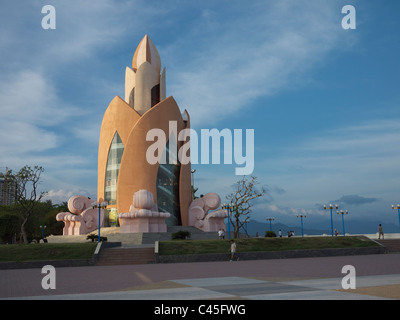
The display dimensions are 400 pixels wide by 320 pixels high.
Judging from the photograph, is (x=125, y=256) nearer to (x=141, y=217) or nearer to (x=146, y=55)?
(x=141, y=217)

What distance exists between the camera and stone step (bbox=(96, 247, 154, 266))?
21062 millimetres

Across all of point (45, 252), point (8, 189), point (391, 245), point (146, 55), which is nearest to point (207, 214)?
point (391, 245)

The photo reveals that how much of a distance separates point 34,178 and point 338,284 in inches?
1094

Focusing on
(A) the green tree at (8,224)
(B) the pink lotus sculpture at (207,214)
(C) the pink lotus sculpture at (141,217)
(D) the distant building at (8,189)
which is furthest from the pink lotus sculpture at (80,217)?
(A) the green tree at (8,224)

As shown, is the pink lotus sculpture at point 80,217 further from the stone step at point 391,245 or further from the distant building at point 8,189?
the stone step at point 391,245

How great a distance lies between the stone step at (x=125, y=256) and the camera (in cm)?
2106

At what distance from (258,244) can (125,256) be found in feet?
27.2

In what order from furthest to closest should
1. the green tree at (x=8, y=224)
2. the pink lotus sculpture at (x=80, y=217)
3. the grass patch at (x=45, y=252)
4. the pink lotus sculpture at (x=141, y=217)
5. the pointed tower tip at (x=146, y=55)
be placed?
1. the green tree at (x=8, y=224)
2. the pointed tower tip at (x=146, y=55)
3. the pink lotus sculpture at (x=80, y=217)
4. the pink lotus sculpture at (x=141, y=217)
5. the grass patch at (x=45, y=252)

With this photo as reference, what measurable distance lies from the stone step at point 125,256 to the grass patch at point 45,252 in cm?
77

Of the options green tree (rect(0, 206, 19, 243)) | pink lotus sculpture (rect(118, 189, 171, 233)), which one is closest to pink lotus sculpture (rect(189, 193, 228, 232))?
pink lotus sculpture (rect(118, 189, 171, 233))
